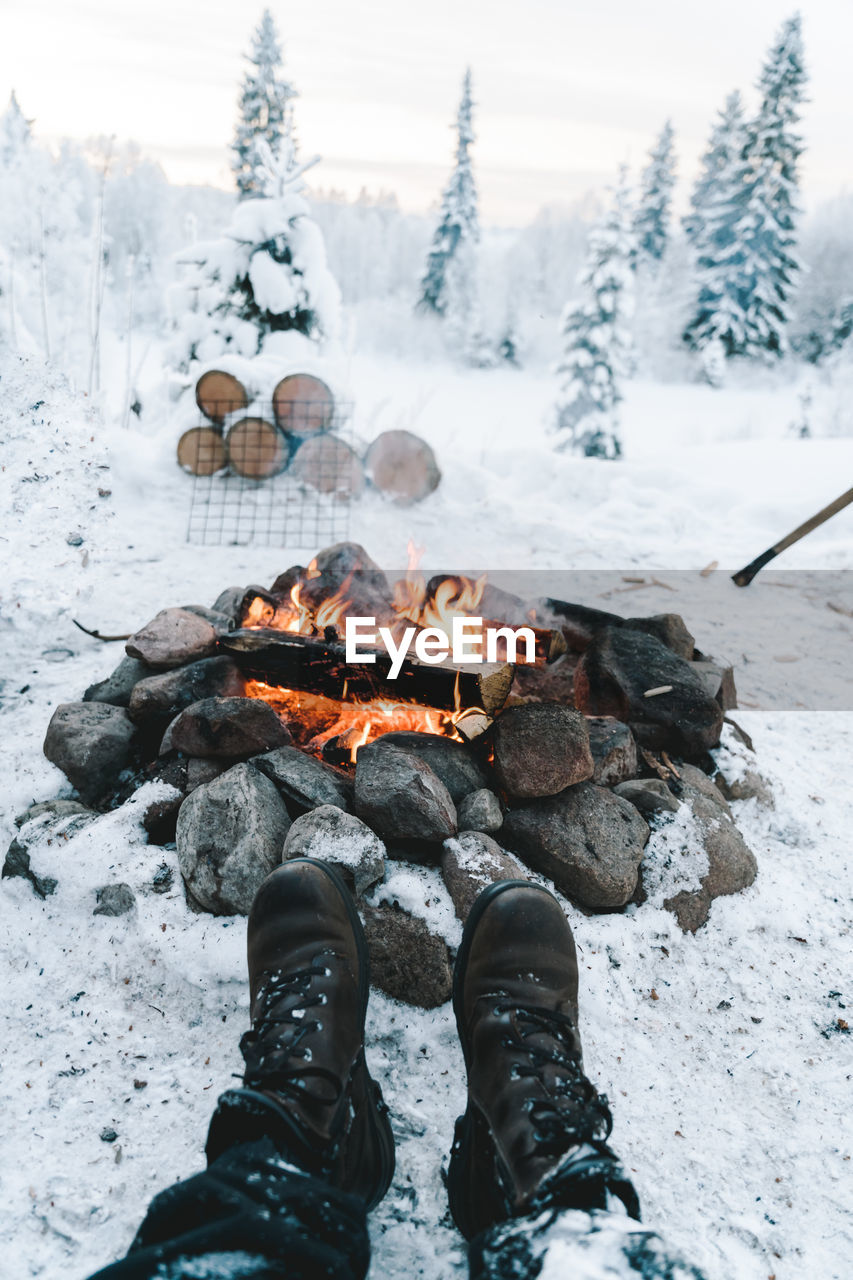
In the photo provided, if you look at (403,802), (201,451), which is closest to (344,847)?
(403,802)

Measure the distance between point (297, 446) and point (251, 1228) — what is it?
21.1 ft

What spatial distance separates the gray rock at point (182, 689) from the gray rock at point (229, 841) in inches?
22.0

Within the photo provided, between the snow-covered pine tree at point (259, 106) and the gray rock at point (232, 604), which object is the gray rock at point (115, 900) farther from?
the snow-covered pine tree at point (259, 106)

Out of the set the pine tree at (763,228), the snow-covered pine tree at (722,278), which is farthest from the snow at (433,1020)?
the pine tree at (763,228)

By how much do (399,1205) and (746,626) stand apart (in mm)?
4292

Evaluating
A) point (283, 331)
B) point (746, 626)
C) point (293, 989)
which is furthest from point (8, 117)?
point (293, 989)

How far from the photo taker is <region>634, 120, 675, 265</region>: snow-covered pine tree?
30266 mm

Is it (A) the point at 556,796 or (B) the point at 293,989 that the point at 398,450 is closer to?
(A) the point at 556,796

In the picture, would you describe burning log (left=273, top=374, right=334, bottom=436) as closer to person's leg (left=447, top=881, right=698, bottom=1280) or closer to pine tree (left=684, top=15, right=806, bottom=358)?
person's leg (left=447, top=881, right=698, bottom=1280)

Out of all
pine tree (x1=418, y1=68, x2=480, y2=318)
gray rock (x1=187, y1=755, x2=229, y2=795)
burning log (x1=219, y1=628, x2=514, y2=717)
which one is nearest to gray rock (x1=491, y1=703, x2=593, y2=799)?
burning log (x1=219, y1=628, x2=514, y2=717)

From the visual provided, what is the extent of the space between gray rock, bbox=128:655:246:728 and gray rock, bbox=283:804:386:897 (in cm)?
76

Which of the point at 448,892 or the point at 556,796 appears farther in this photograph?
the point at 556,796

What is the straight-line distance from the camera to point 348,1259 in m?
1.10

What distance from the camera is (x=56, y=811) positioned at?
2305 mm
